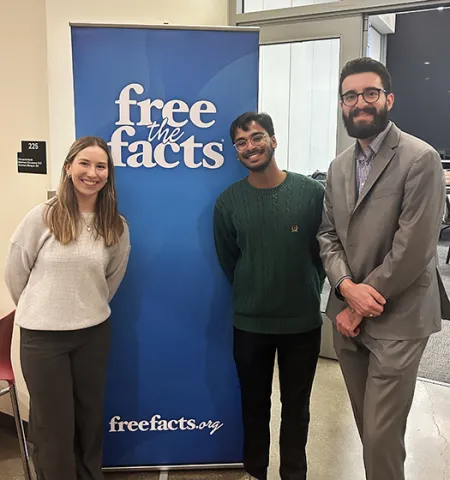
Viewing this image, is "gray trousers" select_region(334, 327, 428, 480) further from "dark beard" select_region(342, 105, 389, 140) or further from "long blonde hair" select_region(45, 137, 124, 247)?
"long blonde hair" select_region(45, 137, 124, 247)

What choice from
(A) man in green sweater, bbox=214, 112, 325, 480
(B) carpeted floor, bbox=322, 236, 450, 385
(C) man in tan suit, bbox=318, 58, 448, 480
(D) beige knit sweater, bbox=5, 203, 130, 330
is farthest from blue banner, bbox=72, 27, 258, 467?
(B) carpeted floor, bbox=322, 236, 450, 385

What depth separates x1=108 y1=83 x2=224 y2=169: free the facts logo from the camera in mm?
2176

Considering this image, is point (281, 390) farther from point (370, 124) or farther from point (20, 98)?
point (20, 98)

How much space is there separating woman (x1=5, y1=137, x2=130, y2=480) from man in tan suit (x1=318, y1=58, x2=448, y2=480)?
88 centimetres

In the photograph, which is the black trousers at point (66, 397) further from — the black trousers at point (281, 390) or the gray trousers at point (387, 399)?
the gray trousers at point (387, 399)

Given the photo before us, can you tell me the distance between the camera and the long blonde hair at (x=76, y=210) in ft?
6.21

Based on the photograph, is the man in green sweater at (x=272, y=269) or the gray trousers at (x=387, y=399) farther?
the man in green sweater at (x=272, y=269)

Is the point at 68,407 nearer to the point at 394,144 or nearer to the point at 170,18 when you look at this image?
the point at 394,144

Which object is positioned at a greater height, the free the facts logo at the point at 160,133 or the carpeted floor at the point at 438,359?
the free the facts logo at the point at 160,133

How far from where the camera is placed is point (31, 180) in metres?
2.63

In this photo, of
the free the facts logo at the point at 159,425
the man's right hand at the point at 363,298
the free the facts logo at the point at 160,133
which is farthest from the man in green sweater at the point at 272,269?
the free the facts logo at the point at 159,425

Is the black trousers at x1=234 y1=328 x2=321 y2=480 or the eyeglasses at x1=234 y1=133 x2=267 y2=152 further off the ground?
the eyeglasses at x1=234 y1=133 x2=267 y2=152

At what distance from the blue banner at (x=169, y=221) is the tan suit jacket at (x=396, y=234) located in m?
0.61

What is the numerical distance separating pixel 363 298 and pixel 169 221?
36.0 inches
